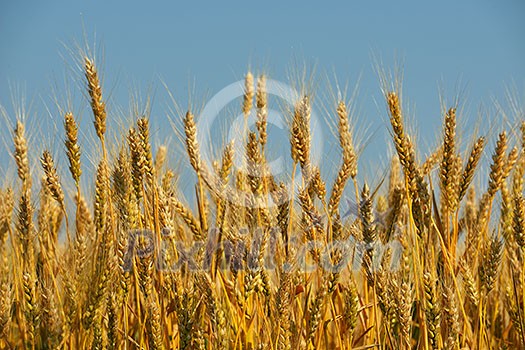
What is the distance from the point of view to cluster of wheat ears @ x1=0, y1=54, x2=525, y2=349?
8.16ft

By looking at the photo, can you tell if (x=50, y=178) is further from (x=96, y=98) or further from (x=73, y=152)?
(x=96, y=98)

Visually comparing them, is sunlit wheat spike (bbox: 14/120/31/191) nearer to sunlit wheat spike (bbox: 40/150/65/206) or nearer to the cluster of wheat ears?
the cluster of wheat ears

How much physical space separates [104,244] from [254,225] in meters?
0.57

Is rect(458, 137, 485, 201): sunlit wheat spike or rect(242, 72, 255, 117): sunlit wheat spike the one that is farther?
rect(242, 72, 255, 117): sunlit wheat spike

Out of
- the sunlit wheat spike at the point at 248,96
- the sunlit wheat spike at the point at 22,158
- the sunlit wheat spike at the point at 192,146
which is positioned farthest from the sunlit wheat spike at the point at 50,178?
the sunlit wheat spike at the point at 248,96

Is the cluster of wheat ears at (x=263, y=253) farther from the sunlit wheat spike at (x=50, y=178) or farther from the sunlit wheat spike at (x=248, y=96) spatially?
the sunlit wheat spike at (x=248, y=96)

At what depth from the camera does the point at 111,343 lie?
2.46 metres

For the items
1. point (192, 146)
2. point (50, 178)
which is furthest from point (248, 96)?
point (50, 178)

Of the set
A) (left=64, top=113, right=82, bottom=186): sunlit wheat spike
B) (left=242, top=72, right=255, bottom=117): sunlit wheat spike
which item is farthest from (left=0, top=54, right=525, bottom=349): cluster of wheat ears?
(left=242, top=72, right=255, bottom=117): sunlit wheat spike

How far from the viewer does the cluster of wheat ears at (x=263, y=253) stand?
8.16 feet

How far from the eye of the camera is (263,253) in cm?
247

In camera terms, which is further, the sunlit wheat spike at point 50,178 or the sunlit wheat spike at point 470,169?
the sunlit wheat spike at point 50,178

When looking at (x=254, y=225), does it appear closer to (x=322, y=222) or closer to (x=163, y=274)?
(x=322, y=222)

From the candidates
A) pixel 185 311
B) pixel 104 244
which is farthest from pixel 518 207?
pixel 104 244
